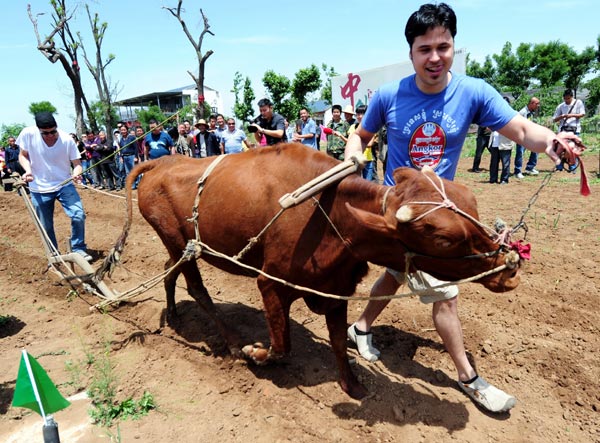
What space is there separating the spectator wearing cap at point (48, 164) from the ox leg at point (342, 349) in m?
3.78

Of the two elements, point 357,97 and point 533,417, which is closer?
point 533,417

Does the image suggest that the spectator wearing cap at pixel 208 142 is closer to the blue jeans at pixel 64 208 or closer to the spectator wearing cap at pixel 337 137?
the spectator wearing cap at pixel 337 137

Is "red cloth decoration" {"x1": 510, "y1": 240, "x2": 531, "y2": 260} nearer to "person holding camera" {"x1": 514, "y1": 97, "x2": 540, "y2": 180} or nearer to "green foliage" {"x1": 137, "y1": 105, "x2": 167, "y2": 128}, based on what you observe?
"person holding camera" {"x1": 514, "y1": 97, "x2": 540, "y2": 180}

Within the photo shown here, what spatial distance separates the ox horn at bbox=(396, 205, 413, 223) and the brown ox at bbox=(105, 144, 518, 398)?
0.04ft

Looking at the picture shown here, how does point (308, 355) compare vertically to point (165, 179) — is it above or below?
below

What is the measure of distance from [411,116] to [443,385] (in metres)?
2.01

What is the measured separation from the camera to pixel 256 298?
4719 millimetres

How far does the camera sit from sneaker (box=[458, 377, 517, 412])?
2732 mm

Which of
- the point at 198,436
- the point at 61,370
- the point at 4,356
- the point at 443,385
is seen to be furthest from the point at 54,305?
the point at 443,385

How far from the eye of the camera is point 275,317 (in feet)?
9.80

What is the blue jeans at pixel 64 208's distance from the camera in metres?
5.41

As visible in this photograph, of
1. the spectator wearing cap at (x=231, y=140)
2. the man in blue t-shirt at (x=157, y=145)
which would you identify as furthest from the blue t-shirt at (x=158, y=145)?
the spectator wearing cap at (x=231, y=140)

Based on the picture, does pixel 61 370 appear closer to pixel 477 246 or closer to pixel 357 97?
pixel 477 246

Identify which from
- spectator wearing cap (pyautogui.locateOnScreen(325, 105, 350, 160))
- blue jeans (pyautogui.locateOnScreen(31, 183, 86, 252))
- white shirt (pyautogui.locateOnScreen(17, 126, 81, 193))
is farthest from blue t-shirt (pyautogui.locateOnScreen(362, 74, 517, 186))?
spectator wearing cap (pyautogui.locateOnScreen(325, 105, 350, 160))
